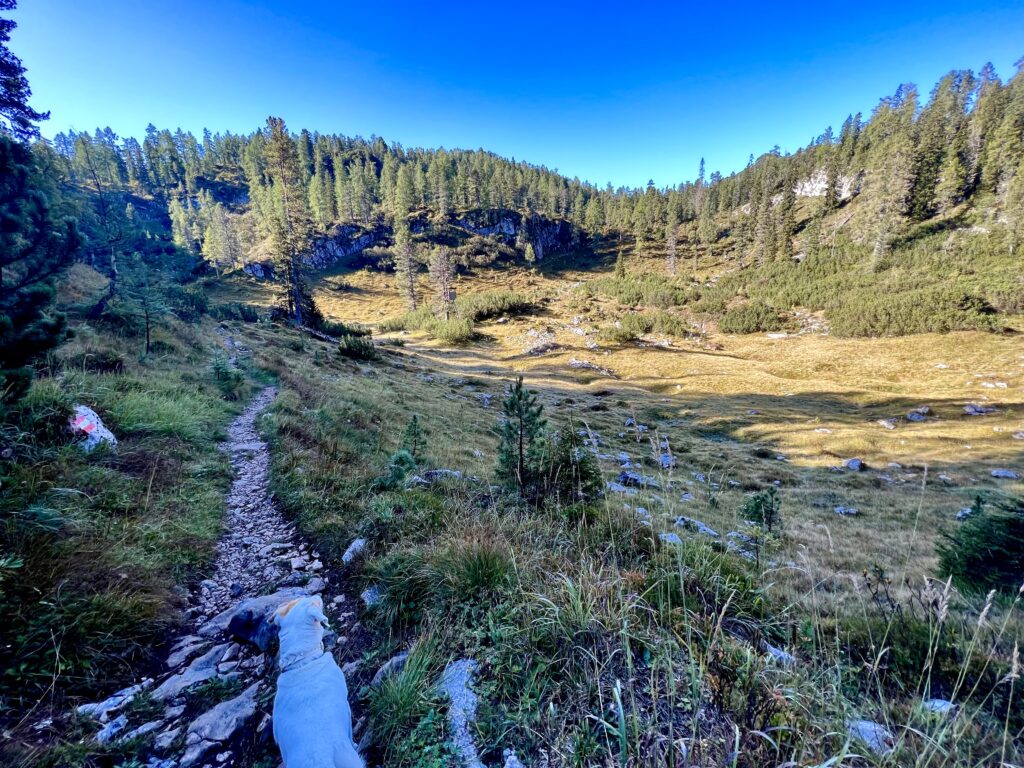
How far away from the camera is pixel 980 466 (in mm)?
18812

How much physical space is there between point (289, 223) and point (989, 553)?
53.7 m

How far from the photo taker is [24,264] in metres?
7.16

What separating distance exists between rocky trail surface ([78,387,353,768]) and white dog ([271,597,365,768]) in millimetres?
261

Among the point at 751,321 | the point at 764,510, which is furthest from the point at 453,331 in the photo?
the point at 764,510

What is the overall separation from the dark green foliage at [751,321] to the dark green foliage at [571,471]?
56.3m

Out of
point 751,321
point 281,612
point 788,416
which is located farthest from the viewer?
point 751,321

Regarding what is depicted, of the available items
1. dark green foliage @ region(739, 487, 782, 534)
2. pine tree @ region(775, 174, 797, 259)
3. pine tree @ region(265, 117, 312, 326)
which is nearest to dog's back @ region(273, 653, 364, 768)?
dark green foliage @ region(739, 487, 782, 534)

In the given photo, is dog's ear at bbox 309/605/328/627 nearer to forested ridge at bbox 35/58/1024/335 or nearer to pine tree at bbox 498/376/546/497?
pine tree at bbox 498/376/546/497

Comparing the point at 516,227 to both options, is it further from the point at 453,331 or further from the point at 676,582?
the point at 676,582

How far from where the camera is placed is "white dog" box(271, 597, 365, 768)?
2.00m

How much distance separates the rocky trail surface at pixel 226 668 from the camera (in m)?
2.34

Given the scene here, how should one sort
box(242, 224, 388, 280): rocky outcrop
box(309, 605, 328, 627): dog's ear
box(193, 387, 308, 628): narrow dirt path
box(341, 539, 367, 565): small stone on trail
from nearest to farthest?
box(309, 605, 328, 627): dog's ear
box(193, 387, 308, 628): narrow dirt path
box(341, 539, 367, 565): small stone on trail
box(242, 224, 388, 280): rocky outcrop

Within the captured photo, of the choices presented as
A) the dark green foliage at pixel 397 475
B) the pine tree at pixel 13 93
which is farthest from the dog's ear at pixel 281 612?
the pine tree at pixel 13 93

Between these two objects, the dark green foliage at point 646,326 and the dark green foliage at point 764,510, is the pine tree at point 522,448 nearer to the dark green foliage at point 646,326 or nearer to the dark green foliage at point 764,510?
the dark green foliage at point 764,510
